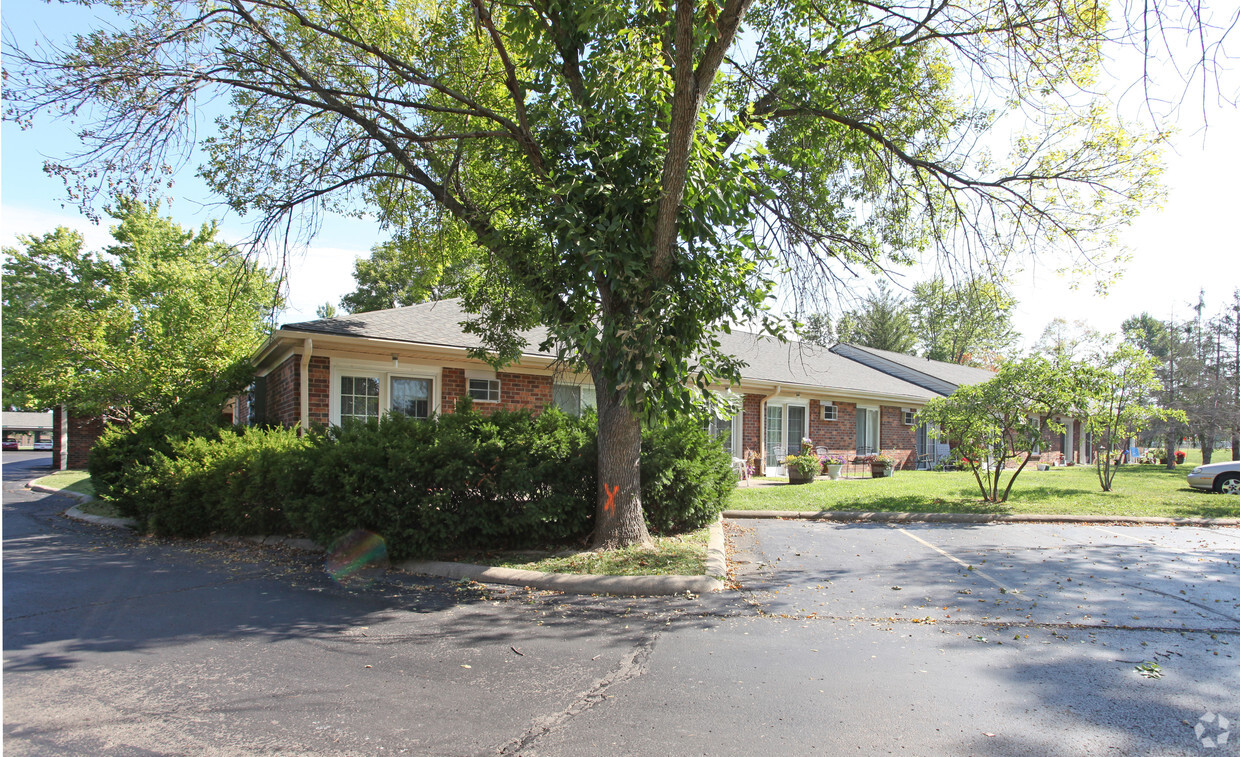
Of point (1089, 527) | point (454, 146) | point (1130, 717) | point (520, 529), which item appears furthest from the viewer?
point (1089, 527)

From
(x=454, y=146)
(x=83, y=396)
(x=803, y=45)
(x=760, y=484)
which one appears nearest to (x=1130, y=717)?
(x=803, y=45)

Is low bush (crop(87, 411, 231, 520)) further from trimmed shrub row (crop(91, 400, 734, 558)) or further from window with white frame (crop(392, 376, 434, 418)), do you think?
window with white frame (crop(392, 376, 434, 418))

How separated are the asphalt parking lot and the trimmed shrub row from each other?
1.48 meters

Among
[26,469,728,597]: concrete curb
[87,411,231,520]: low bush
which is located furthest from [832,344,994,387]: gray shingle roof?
[87,411,231,520]: low bush

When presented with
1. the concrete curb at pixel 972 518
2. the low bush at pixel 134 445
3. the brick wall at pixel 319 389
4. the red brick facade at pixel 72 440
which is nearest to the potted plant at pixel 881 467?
the concrete curb at pixel 972 518

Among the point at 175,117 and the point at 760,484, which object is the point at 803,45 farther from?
the point at 760,484

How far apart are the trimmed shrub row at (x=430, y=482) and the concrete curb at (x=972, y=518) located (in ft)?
8.20

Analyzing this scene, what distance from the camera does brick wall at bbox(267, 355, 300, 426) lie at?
1143cm

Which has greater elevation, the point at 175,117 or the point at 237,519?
the point at 175,117

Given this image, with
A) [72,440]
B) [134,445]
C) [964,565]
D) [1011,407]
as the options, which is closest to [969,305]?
[964,565]

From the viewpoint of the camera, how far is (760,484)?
16781 mm

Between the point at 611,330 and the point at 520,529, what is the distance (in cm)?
254

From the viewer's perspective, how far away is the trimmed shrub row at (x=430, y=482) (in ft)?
23.6

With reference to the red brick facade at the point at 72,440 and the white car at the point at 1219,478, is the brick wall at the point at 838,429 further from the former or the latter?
the red brick facade at the point at 72,440
